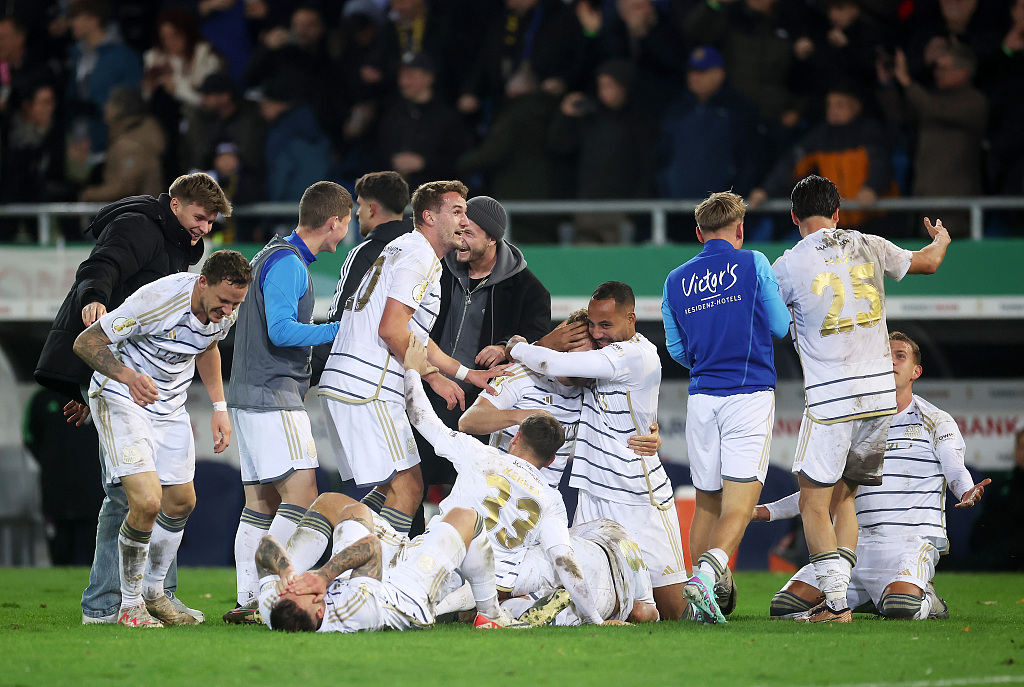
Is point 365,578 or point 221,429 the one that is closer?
point 365,578

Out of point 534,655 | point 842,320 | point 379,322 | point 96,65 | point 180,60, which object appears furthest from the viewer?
point 96,65

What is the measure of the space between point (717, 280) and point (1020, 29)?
6170 millimetres

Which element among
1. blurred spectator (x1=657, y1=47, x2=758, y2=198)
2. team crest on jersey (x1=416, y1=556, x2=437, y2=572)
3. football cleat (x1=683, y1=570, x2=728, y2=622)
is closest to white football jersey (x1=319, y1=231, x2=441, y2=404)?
team crest on jersey (x1=416, y1=556, x2=437, y2=572)

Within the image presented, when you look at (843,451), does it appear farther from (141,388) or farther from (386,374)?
(141,388)

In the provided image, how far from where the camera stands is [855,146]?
10.6 meters

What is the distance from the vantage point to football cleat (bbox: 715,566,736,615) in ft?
19.3

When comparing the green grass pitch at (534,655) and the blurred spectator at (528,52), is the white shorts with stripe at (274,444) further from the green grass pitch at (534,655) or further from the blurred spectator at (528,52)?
the blurred spectator at (528,52)

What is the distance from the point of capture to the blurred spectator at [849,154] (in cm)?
1051

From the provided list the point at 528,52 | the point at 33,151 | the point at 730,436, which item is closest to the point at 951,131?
the point at 528,52

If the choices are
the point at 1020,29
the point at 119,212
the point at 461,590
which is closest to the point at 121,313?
the point at 119,212

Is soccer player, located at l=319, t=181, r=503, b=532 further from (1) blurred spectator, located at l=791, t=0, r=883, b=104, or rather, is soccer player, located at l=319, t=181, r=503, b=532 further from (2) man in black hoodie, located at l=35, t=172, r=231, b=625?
(1) blurred spectator, located at l=791, t=0, r=883, b=104

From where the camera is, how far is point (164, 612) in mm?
6020

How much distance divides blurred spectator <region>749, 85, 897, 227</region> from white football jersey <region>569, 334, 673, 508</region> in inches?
184

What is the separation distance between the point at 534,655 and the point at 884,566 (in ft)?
9.19
